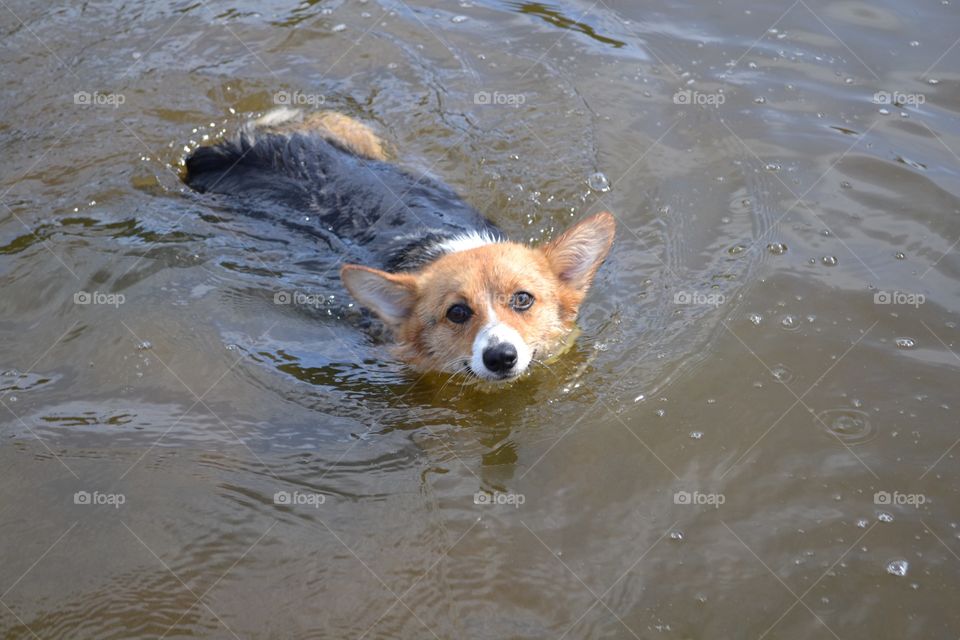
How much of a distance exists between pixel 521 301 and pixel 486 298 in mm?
185

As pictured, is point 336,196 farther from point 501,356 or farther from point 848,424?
point 848,424

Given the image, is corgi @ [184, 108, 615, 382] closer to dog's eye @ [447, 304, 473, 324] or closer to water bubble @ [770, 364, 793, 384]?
dog's eye @ [447, 304, 473, 324]

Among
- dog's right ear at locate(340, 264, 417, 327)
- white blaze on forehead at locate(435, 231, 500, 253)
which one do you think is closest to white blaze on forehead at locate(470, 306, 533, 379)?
dog's right ear at locate(340, 264, 417, 327)

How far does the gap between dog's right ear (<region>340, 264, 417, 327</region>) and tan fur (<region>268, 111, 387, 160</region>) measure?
1.43m

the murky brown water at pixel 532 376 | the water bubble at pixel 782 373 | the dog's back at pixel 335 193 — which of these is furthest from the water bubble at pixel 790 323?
the dog's back at pixel 335 193

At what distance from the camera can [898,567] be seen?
2900 millimetres

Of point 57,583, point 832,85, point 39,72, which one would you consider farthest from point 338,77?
point 57,583

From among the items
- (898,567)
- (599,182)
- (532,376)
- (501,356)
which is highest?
(599,182)

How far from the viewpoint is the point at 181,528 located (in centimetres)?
331

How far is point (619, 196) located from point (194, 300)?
2487 millimetres

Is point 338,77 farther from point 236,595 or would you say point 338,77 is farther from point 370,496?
point 236,595

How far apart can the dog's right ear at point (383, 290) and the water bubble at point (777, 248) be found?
1875 millimetres

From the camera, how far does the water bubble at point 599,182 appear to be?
17.1 feet

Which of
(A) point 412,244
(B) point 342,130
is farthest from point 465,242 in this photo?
(B) point 342,130
